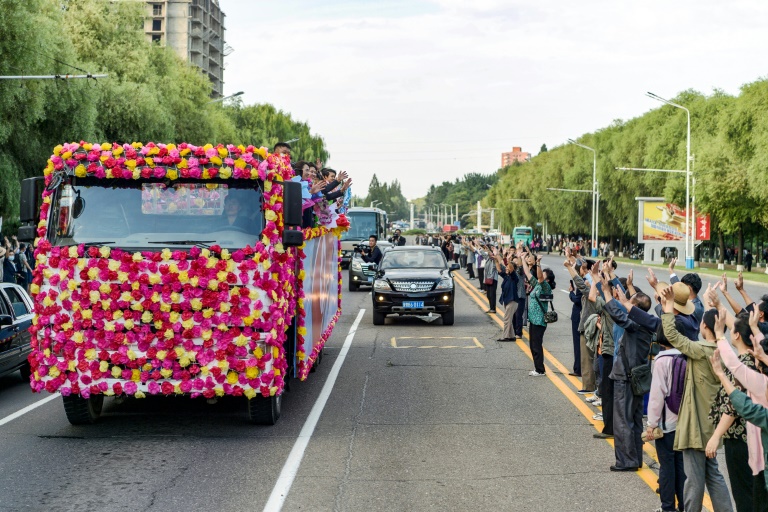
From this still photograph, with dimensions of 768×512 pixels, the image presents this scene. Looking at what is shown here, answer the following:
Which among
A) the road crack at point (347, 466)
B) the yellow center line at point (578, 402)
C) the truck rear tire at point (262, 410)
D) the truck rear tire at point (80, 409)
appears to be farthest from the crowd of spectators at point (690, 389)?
the truck rear tire at point (80, 409)

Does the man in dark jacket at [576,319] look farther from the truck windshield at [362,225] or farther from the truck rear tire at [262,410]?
the truck windshield at [362,225]

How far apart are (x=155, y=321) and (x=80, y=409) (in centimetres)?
151

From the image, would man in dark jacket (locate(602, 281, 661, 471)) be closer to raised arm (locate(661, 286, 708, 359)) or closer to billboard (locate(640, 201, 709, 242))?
raised arm (locate(661, 286, 708, 359))

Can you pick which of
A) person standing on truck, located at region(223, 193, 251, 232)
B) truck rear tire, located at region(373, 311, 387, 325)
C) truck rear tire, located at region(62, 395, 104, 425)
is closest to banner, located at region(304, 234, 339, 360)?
person standing on truck, located at region(223, 193, 251, 232)

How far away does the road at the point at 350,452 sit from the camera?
24.8ft

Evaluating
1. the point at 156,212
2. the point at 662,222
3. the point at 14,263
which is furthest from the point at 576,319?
the point at 662,222

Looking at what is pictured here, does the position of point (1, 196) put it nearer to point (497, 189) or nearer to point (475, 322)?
point (475, 322)

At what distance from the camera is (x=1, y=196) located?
31797mm

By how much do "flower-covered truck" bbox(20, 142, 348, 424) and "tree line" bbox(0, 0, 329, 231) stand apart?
21249 millimetres

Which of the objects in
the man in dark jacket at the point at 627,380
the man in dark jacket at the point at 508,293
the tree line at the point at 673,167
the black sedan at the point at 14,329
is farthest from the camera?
the tree line at the point at 673,167

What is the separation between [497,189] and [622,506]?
14985cm

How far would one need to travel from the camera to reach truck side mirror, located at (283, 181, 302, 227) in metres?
9.77

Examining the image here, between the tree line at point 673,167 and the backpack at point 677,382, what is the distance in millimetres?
45121

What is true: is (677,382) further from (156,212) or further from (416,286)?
(416,286)
